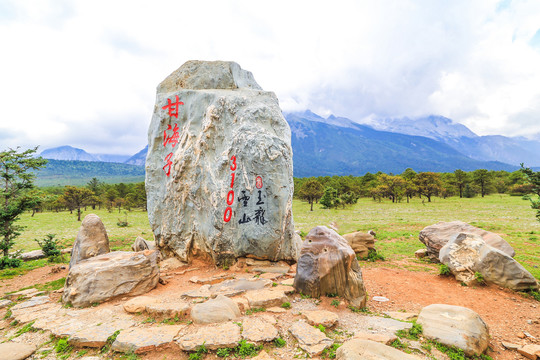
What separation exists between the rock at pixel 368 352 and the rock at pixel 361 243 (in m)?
10.6

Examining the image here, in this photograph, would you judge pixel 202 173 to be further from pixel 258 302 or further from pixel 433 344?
pixel 433 344

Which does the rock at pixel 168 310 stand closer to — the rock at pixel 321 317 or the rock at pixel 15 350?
the rock at pixel 15 350

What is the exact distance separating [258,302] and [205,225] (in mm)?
6179

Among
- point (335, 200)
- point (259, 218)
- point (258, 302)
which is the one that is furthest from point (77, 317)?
point (335, 200)

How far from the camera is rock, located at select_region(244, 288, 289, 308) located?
8.06 meters

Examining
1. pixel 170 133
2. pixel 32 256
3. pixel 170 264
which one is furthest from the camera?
pixel 32 256

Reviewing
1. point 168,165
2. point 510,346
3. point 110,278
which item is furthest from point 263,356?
point 168,165

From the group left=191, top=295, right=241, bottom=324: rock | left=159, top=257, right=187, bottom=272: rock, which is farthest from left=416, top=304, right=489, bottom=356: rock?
left=159, top=257, right=187, bottom=272: rock

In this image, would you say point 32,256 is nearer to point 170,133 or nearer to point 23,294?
point 23,294

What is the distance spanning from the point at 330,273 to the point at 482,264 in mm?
7493

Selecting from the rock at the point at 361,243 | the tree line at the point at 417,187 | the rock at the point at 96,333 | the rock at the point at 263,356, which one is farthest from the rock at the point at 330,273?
the tree line at the point at 417,187

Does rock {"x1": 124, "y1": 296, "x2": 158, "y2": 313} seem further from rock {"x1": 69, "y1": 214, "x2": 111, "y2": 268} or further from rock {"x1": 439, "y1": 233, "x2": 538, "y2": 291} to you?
rock {"x1": 439, "y1": 233, "x2": 538, "y2": 291}

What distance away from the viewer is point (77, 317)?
7.92m

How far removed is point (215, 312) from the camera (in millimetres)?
7133
